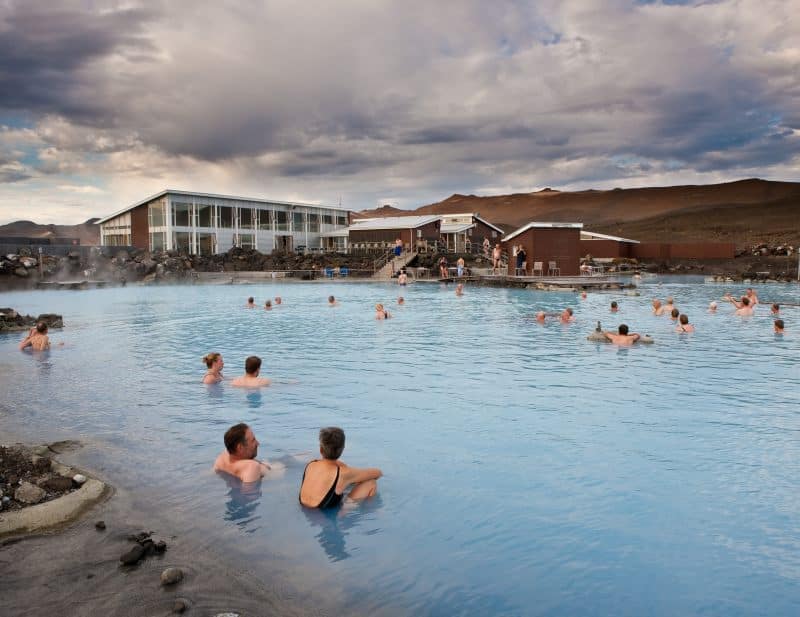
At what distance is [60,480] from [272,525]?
2111 mm

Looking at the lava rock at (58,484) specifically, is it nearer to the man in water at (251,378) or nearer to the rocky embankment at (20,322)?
the man in water at (251,378)

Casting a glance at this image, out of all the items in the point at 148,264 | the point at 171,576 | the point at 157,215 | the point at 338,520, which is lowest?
the point at 338,520

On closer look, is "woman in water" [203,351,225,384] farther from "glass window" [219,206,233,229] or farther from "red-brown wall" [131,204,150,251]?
"glass window" [219,206,233,229]

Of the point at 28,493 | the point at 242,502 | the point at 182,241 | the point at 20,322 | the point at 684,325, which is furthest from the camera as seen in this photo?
the point at 182,241

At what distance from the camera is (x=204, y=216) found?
156ft

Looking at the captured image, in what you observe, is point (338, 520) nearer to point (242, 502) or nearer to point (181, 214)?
point (242, 502)

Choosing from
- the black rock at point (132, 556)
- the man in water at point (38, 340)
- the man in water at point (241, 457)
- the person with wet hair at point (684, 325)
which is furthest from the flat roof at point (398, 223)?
the black rock at point (132, 556)

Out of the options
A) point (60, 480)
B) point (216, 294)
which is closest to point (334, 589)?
point (60, 480)

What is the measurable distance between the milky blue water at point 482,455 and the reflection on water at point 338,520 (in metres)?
0.02

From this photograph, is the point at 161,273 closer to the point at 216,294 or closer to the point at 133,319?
the point at 216,294

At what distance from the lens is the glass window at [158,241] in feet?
149

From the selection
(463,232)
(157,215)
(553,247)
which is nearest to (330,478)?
(553,247)

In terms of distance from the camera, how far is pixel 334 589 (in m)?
4.23

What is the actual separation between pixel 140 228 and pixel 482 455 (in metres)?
46.0
